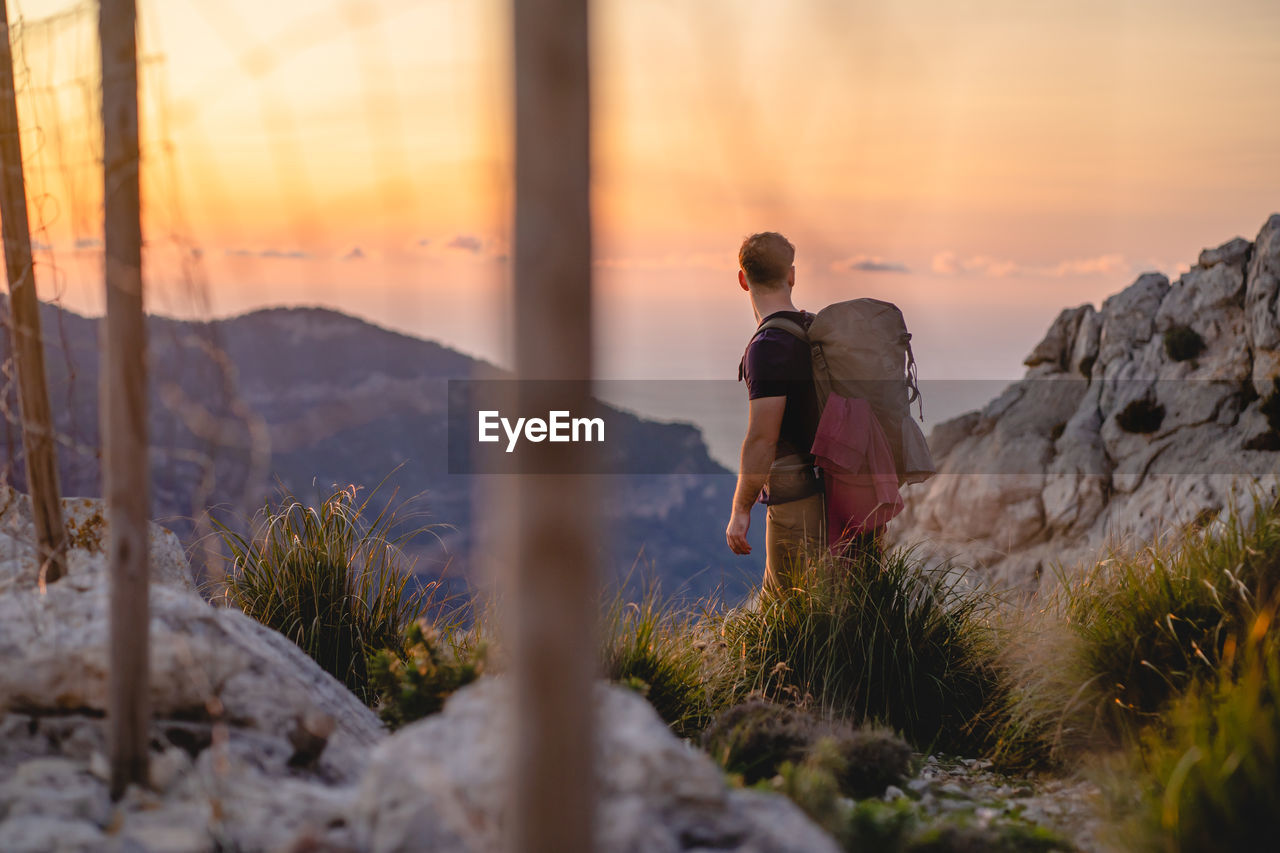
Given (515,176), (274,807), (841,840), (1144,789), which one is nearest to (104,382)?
(274,807)

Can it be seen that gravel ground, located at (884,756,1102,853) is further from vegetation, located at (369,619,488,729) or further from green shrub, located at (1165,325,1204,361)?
green shrub, located at (1165,325,1204,361)

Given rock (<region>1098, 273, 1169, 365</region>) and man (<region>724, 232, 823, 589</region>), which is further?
rock (<region>1098, 273, 1169, 365</region>)

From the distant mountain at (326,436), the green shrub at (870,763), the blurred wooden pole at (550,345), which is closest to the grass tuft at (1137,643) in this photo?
the green shrub at (870,763)

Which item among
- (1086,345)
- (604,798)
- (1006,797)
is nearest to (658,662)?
(1006,797)

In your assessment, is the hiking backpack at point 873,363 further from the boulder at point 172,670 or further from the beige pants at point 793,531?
the boulder at point 172,670

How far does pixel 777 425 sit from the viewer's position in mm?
4531

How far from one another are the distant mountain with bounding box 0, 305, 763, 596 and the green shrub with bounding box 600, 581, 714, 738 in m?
0.27

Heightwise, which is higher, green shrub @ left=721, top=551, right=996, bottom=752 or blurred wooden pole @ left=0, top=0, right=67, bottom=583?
blurred wooden pole @ left=0, top=0, right=67, bottom=583

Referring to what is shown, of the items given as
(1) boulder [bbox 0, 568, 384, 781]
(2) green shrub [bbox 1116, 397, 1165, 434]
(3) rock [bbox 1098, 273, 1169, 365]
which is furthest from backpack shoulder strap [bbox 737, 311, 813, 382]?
(3) rock [bbox 1098, 273, 1169, 365]

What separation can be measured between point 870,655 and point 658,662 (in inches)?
41.4

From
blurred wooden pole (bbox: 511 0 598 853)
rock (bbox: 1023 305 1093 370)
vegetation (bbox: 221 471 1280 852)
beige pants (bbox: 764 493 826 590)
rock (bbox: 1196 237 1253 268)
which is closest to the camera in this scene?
blurred wooden pole (bbox: 511 0 598 853)

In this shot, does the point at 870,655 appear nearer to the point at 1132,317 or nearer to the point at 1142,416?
the point at 1142,416

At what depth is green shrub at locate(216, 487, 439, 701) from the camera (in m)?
4.98

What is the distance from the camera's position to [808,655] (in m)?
4.70
